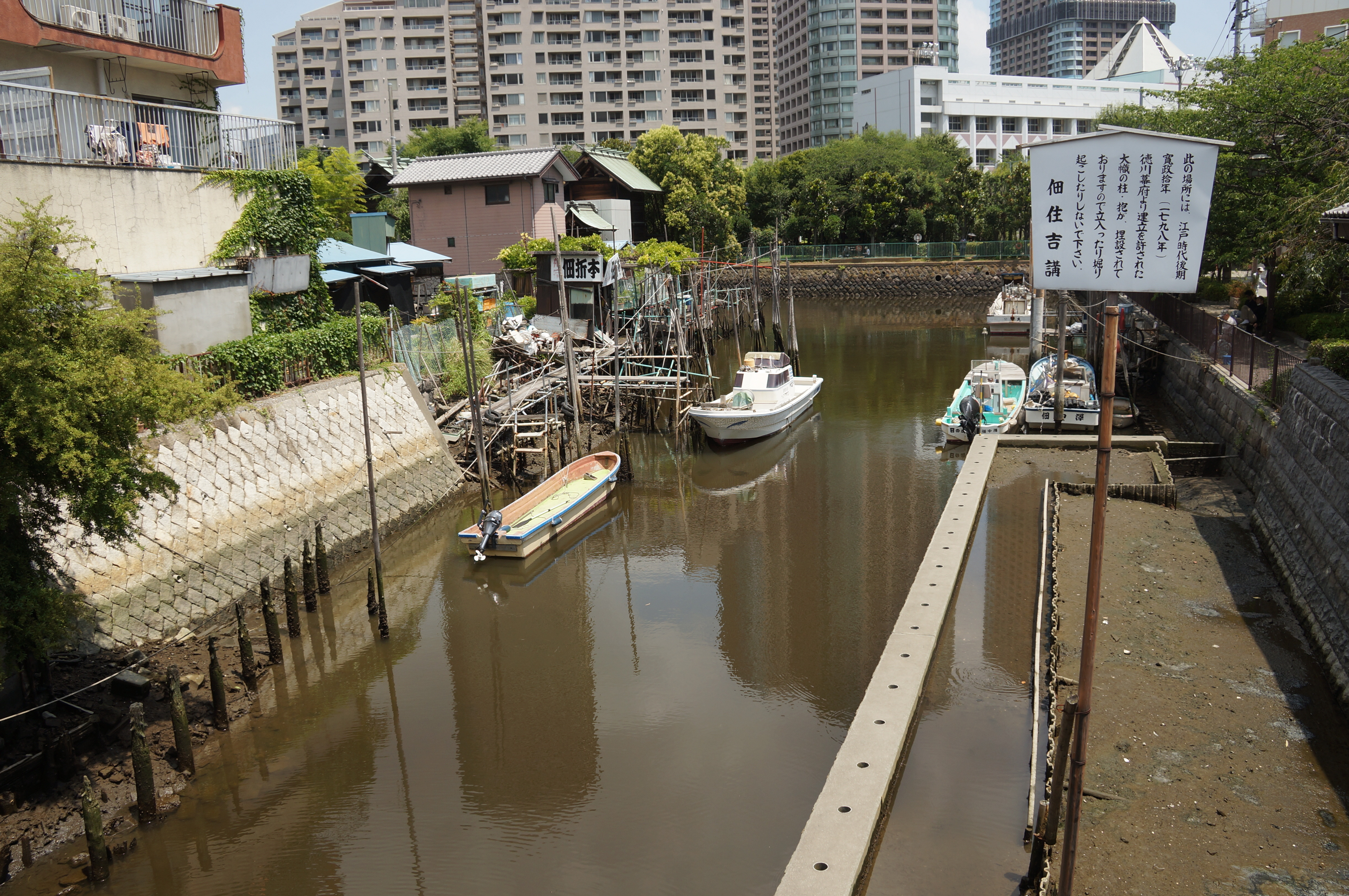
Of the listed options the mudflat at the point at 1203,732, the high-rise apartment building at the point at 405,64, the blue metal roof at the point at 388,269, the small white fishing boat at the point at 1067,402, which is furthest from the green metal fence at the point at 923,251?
the mudflat at the point at 1203,732

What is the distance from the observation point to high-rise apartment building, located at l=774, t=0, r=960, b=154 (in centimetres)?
9956

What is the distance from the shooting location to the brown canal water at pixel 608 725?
9.64 meters

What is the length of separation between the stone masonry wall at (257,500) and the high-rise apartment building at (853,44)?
86342mm

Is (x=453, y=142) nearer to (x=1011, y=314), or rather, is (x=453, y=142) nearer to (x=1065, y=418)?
(x=1011, y=314)

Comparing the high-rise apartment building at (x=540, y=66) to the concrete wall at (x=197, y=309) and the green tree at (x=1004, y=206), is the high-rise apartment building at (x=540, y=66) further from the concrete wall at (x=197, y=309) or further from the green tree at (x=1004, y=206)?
the concrete wall at (x=197, y=309)

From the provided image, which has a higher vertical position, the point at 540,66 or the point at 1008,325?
the point at 540,66

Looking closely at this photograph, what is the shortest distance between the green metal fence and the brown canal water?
158ft

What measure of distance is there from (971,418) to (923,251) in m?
44.0

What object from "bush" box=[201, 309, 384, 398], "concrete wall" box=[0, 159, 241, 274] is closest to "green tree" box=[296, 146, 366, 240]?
"bush" box=[201, 309, 384, 398]

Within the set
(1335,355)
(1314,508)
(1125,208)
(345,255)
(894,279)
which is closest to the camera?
(1125,208)

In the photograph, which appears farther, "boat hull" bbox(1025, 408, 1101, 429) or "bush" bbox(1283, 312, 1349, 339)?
"boat hull" bbox(1025, 408, 1101, 429)

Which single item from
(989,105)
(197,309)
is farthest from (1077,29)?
(197,309)

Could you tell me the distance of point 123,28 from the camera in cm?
1947

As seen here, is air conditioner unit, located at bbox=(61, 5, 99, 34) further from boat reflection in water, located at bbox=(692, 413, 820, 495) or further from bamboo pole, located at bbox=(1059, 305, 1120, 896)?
bamboo pole, located at bbox=(1059, 305, 1120, 896)
